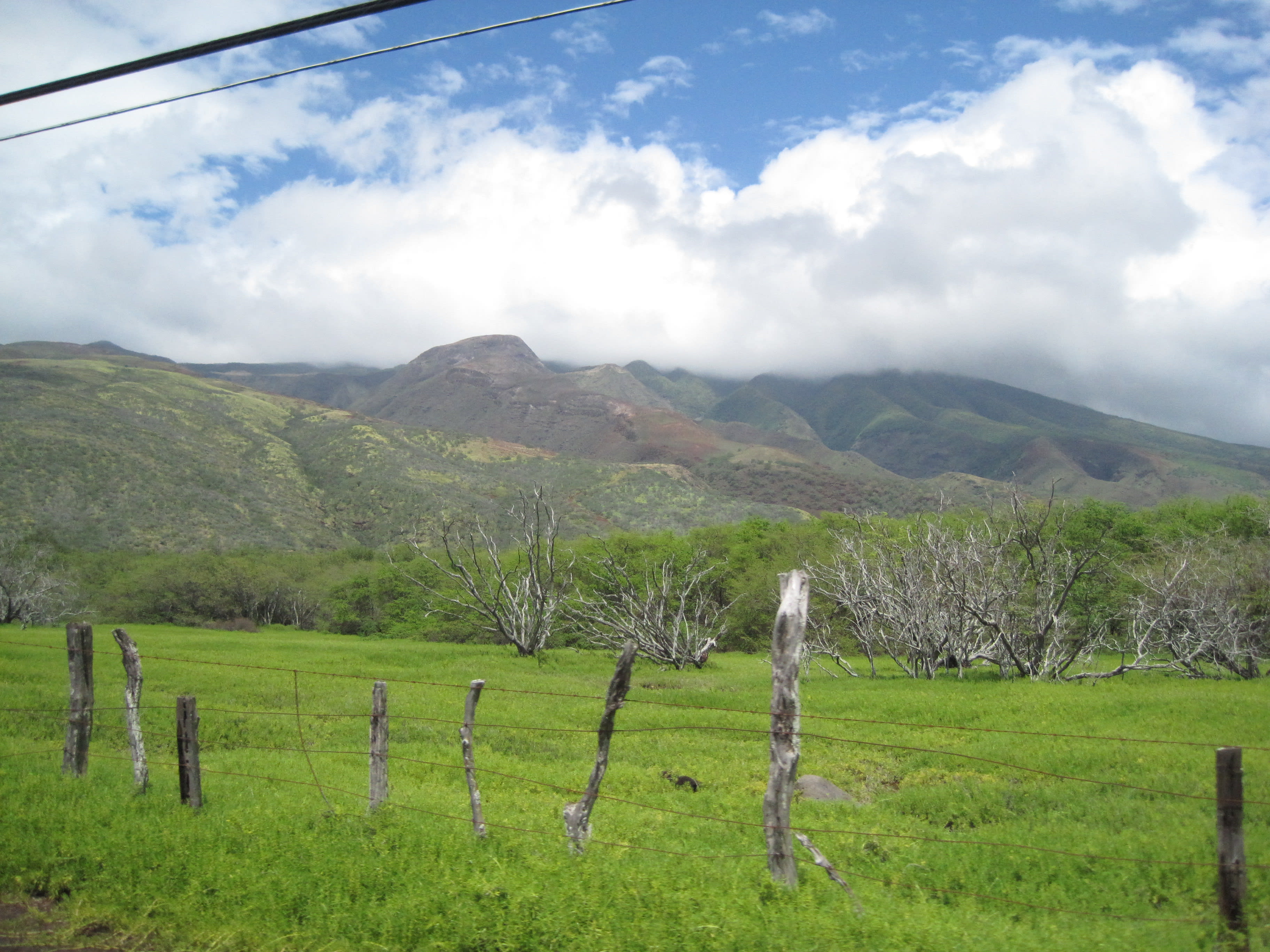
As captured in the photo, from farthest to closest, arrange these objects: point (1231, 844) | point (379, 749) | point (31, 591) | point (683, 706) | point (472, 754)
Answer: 1. point (31, 591)
2. point (683, 706)
3. point (379, 749)
4. point (472, 754)
5. point (1231, 844)

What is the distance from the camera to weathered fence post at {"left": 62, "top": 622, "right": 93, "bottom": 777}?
383 inches

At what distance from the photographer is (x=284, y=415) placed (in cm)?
15000

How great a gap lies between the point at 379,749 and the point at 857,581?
27.2 m

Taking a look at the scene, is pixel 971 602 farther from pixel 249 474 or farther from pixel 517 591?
pixel 249 474

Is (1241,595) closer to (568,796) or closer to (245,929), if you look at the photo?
(568,796)

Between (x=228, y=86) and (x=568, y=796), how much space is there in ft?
31.0

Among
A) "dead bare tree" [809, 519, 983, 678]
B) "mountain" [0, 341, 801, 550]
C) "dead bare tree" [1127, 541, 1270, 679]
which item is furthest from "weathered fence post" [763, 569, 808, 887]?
"mountain" [0, 341, 801, 550]

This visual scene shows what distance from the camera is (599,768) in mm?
7465

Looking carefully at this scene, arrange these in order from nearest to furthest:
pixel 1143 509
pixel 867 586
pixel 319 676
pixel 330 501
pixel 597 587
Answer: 1. pixel 319 676
2. pixel 867 586
3. pixel 597 587
4. pixel 1143 509
5. pixel 330 501

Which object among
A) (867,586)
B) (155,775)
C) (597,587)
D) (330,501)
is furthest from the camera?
(330,501)

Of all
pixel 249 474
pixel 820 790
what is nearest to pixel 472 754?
pixel 820 790

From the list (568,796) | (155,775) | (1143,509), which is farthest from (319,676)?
(1143,509)

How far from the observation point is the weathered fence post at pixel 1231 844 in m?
5.66

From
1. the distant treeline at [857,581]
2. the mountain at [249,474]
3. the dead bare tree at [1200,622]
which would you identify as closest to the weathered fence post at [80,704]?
the distant treeline at [857,581]
